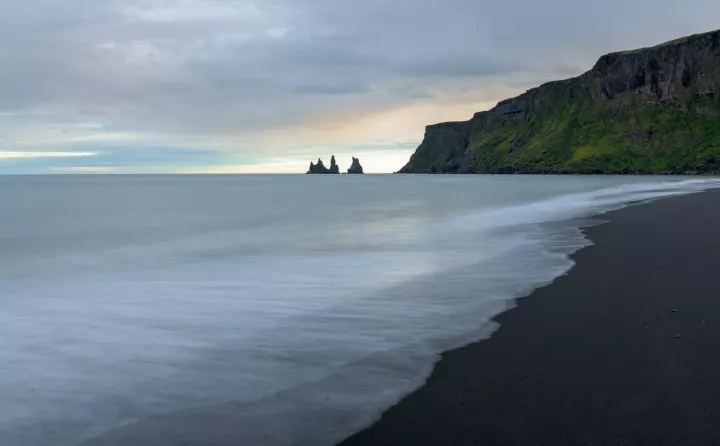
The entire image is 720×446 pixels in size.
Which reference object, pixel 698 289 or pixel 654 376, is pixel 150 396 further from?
pixel 698 289

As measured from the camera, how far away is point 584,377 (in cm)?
648

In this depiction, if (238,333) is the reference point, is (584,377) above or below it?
above

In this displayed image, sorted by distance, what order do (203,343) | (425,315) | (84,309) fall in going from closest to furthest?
1. (203,343)
2. (425,315)
3. (84,309)

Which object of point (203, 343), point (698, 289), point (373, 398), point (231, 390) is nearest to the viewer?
point (373, 398)

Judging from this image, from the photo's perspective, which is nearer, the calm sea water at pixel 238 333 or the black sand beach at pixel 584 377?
the black sand beach at pixel 584 377

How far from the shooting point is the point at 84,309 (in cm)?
1177

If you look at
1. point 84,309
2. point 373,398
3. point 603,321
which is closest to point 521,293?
point 603,321

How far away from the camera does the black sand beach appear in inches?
206

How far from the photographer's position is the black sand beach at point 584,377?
17.2ft

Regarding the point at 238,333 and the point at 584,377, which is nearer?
the point at 584,377

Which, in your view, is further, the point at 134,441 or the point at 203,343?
the point at 203,343

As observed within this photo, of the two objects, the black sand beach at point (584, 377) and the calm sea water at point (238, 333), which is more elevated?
the black sand beach at point (584, 377)

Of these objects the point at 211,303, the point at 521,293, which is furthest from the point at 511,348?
the point at 211,303

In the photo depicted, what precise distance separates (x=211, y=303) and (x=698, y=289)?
1010 centimetres
